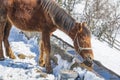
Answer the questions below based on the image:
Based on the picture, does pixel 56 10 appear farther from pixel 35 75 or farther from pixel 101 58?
pixel 101 58

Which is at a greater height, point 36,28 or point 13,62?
point 36,28

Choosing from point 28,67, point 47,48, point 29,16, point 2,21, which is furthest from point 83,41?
point 2,21

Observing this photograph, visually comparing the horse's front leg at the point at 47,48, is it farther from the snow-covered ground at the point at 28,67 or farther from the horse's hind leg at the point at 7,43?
A: the horse's hind leg at the point at 7,43

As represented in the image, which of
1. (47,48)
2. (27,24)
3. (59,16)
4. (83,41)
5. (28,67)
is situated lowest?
(28,67)

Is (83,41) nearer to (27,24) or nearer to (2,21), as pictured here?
(27,24)

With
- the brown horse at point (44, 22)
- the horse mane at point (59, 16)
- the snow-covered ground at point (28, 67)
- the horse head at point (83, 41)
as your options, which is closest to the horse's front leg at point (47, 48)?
the brown horse at point (44, 22)

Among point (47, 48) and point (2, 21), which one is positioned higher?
point (2, 21)

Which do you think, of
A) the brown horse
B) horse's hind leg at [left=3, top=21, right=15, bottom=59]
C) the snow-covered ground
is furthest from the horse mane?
horse's hind leg at [left=3, top=21, right=15, bottom=59]

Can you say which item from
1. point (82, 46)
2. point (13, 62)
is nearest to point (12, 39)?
point (13, 62)

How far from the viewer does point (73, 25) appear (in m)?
6.83

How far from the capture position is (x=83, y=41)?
6.71m

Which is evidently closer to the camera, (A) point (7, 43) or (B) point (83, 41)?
(B) point (83, 41)

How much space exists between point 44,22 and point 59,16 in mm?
407

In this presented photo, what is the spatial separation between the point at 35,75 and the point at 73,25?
4.12 feet
